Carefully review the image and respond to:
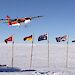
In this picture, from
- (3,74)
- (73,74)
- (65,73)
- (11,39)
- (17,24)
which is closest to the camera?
(3,74)

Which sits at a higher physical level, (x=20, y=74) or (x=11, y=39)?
(x=11, y=39)

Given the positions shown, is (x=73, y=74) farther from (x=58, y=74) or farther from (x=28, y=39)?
(x=28, y=39)

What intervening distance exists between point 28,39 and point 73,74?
1434cm

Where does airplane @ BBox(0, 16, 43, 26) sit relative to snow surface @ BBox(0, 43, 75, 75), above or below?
above

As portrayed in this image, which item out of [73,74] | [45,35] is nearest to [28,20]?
[45,35]

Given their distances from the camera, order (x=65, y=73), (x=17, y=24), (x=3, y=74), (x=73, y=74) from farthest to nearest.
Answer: (x=17, y=24) < (x=73, y=74) < (x=65, y=73) < (x=3, y=74)

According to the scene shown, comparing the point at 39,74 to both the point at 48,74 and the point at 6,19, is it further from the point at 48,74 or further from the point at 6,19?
the point at 6,19

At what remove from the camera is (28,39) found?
4716 centimetres

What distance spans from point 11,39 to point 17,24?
4700 mm

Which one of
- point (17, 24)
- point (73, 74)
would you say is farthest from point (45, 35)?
point (73, 74)

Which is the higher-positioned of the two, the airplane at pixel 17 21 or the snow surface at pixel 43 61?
the airplane at pixel 17 21

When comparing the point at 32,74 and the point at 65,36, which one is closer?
the point at 32,74

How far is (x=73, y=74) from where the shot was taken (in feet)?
113

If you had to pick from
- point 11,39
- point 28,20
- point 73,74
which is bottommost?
point 73,74
